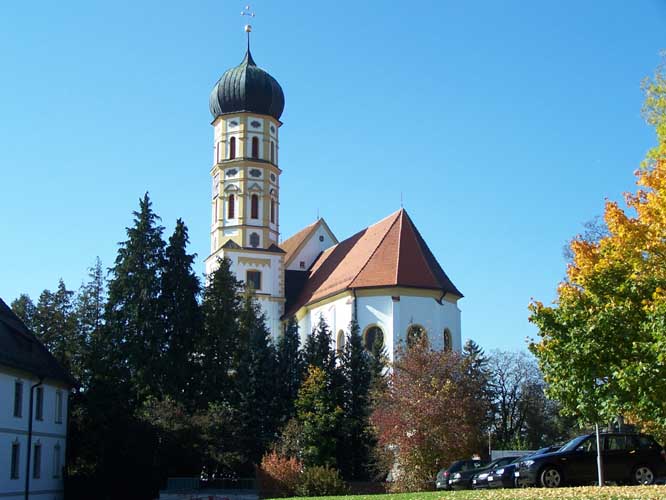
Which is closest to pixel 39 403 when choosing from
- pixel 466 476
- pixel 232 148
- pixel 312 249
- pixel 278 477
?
pixel 278 477

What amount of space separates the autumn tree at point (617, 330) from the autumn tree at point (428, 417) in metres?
13.9

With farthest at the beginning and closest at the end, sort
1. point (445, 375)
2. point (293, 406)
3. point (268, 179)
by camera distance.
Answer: point (268, 179)
point (293, 406)
point (445, 375)

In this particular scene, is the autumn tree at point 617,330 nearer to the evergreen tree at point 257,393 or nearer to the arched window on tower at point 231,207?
the evergreen tree at point 257,393

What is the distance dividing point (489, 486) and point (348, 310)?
30.6m

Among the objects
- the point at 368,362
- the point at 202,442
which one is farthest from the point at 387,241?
the point at 202,442

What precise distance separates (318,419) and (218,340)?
10213 millimetres

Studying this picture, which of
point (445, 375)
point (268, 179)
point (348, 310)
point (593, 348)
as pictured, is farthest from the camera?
point (268, 179)

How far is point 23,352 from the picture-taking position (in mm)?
38312

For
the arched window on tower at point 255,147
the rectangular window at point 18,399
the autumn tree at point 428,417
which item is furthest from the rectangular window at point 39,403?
the arched window on tower at point 255,147

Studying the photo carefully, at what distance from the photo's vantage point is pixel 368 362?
164ft

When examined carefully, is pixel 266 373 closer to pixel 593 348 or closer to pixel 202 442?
pixel 202 442

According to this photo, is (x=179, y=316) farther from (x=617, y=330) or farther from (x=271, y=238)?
(x=617, y=330)

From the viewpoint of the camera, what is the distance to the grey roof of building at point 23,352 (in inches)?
1439

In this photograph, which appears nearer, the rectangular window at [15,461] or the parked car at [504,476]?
the parked car at [504,476]
